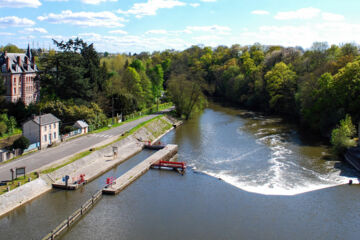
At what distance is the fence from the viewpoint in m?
20.5

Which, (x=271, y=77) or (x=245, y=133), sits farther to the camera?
(x=271, y=77)

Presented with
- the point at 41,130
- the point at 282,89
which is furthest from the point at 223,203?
the point at 282,89

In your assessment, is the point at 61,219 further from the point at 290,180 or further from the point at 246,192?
the point at 290,180

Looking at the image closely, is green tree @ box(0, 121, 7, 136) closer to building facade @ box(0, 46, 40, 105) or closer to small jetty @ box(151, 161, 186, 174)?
building facade @ box(0, 46, 40, 105)

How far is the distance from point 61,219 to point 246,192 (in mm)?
13841

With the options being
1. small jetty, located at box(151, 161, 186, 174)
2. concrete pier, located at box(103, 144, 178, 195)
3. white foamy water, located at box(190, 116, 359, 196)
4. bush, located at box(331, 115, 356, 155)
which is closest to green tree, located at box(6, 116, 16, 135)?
concrete pier, located at box(103, 144, 178, 195)

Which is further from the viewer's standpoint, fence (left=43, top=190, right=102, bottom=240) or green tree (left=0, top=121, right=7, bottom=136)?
green tree (left=0, top=121, right=7, bottom=136)

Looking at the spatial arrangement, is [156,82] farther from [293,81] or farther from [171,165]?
[171,165]

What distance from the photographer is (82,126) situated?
43.1m

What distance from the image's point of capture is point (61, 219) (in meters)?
22.8

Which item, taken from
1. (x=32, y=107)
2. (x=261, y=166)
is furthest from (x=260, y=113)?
(x=32, y=107)

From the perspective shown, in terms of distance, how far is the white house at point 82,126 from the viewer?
42.9 m

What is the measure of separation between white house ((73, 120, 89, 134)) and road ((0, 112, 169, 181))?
1321 millimetres

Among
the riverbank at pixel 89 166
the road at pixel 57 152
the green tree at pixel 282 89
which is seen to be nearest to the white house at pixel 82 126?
the road at pixel 57 152
